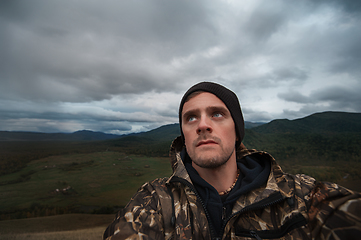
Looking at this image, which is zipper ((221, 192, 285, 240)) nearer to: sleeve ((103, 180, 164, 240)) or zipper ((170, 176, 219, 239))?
zipper ((170, 176, 219, 239))

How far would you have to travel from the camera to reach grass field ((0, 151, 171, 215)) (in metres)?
9.46

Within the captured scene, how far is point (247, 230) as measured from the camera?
63.7 inches

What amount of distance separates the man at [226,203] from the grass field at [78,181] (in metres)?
9.91

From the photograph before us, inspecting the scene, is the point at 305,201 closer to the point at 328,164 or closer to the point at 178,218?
the point at 178,218

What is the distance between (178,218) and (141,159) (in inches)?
640

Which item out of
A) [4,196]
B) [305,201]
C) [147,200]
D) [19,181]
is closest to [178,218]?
[147,200]

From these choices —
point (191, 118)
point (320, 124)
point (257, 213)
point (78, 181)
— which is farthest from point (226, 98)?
point (320, 124)

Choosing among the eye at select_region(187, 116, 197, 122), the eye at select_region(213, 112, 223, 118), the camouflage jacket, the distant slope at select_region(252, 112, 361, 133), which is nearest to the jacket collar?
the camouflage jacket

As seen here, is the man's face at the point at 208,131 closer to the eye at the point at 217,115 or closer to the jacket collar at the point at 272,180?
the eye at the point at 217,115

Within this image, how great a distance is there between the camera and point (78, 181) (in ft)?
38.0

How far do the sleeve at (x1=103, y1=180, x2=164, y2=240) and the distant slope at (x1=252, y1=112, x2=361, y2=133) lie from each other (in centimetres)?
3608

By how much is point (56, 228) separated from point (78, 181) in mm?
5916

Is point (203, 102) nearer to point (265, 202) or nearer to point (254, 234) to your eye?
point (265, 202)

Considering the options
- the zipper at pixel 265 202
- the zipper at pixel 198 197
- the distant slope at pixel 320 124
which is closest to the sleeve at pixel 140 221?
the zipper at pixel 198 197
